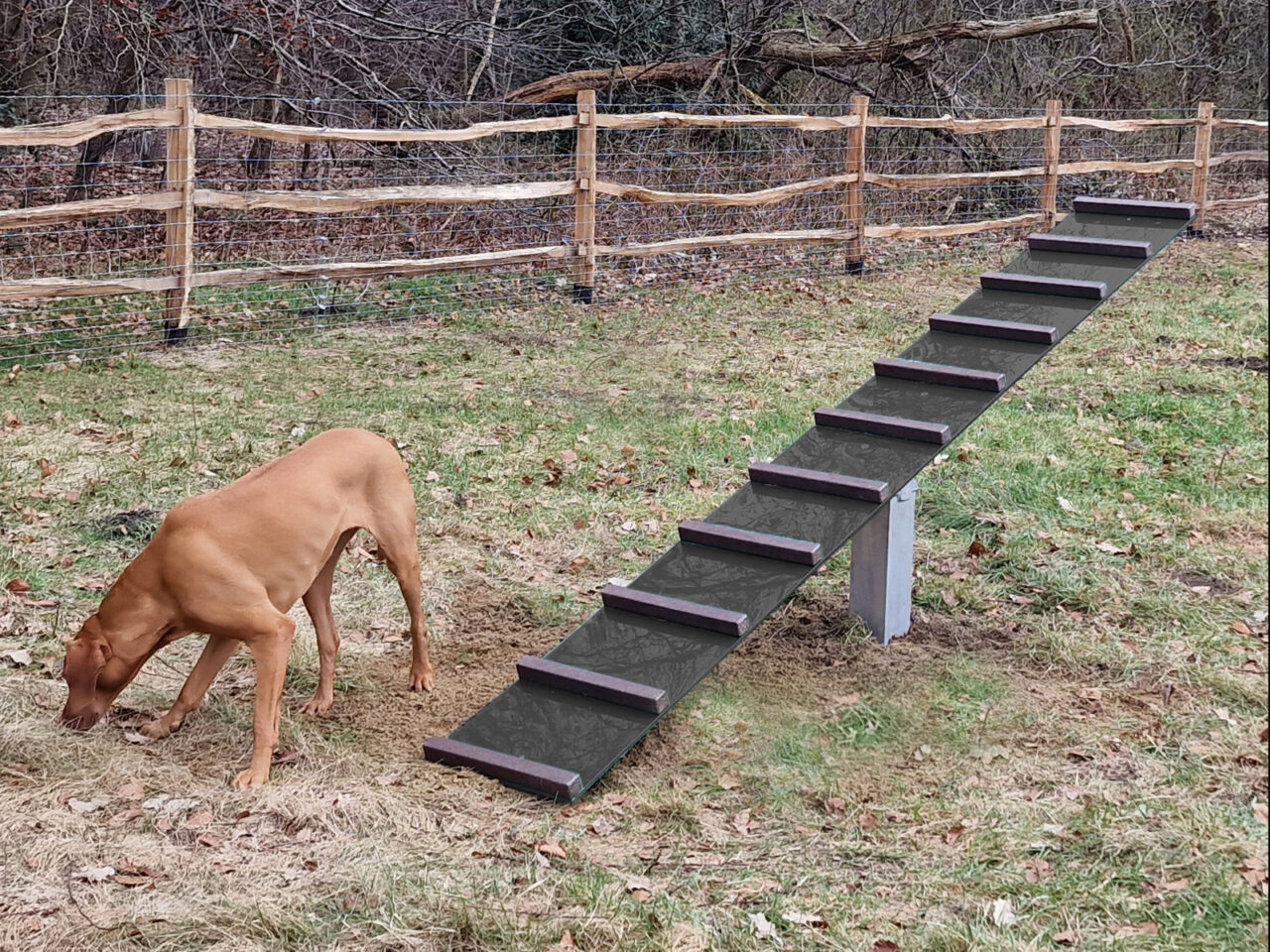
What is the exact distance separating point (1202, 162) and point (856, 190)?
19.8 ft

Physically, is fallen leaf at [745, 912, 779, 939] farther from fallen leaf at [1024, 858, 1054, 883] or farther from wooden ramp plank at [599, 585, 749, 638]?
wooden ramp plank at [599, 585, 749, 638]

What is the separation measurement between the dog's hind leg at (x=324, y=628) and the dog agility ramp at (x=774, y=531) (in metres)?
0.57

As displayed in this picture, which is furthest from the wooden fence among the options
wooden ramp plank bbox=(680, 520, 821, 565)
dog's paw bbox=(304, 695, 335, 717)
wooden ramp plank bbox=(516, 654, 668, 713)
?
wooden ramp plank bbox=(516, 654, 668, 713)

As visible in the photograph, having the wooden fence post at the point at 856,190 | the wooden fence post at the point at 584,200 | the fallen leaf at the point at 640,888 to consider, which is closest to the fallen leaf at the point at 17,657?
the fallen leaf at the point at 640,888

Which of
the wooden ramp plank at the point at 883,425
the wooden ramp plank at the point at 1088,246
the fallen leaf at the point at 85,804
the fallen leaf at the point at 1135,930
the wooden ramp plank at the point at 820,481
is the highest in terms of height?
the wooden ramp plank at the point at 1088,246

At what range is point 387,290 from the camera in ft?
42.3

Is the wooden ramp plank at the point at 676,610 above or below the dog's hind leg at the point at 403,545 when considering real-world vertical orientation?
below

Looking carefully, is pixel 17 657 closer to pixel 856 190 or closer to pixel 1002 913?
pixel 1002 913

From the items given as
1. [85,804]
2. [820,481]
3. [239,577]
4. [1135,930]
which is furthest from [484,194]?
[1135,930]

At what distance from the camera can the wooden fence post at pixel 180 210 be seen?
1039cm

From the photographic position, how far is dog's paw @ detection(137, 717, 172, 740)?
4.95 meters

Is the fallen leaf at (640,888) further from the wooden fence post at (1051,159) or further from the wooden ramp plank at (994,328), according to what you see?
the wooden fence post at (1051,159)

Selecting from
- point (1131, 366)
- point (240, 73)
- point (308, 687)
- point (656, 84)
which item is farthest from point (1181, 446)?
point (240, 73)

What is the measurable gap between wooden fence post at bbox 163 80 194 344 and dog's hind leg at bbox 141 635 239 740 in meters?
6.36
